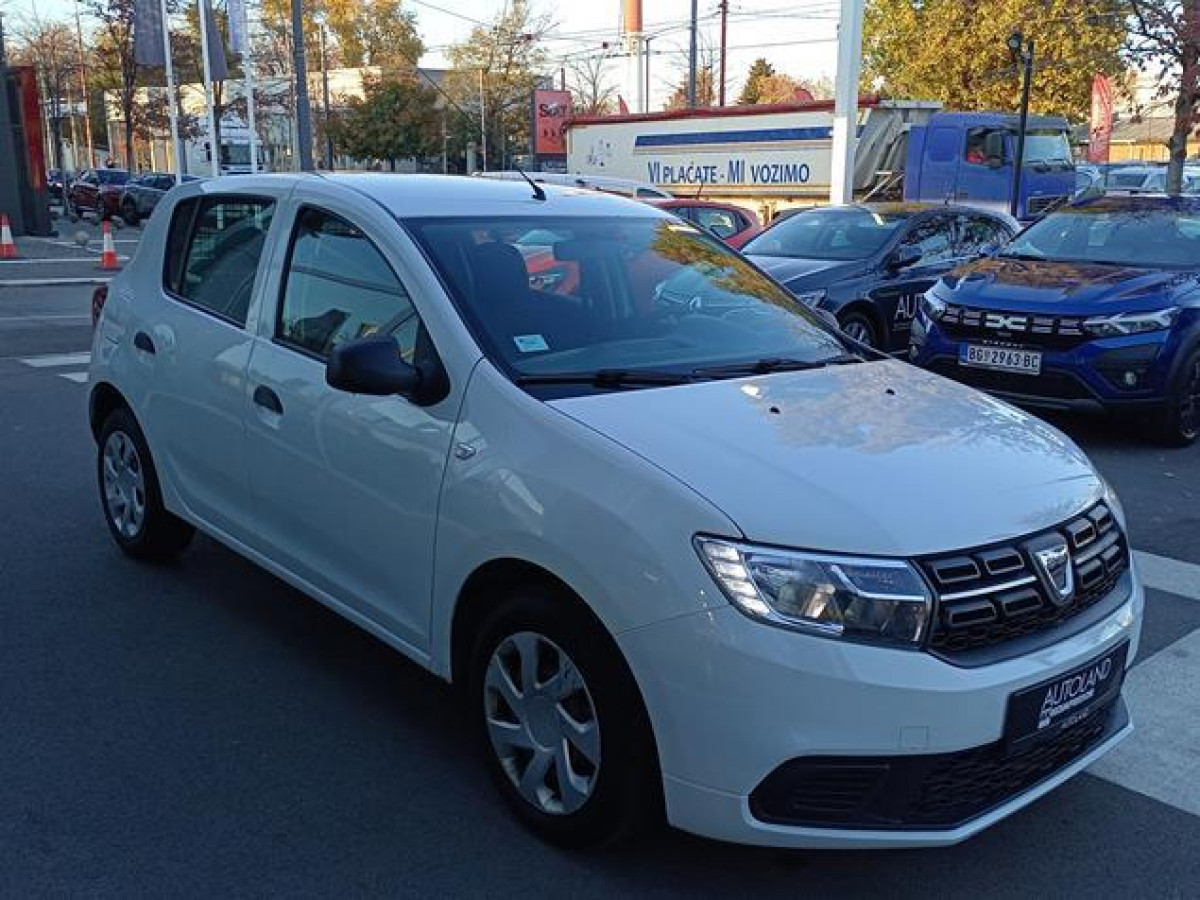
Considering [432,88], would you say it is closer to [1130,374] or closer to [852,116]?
[852,116]

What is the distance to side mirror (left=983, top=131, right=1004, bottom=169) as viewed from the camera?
65.6ft

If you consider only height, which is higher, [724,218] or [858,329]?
[724,218]

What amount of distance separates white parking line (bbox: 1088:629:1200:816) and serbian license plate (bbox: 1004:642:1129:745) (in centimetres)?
59

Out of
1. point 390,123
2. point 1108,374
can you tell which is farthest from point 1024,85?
point 390,123

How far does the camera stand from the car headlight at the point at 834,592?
252 centimetres

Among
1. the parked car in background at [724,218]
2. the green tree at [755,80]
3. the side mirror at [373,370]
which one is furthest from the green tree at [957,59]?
the green tree at [755,80]

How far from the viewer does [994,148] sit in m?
20.0

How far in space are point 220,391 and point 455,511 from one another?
1.53 metres

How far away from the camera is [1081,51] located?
51.3ft

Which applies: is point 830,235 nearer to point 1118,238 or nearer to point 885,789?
point 1118,238

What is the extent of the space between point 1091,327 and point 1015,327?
1.55ft

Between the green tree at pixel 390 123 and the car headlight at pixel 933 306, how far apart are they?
50.2m

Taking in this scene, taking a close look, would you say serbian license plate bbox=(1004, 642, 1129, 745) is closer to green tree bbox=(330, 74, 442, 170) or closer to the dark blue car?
the dark blue car

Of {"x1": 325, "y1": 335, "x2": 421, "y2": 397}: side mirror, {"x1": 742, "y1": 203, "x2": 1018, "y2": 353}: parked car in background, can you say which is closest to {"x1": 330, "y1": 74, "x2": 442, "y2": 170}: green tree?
{"x1": 742, "y1": 203, "x2": 1018, "y2": 353}: parked car in background
